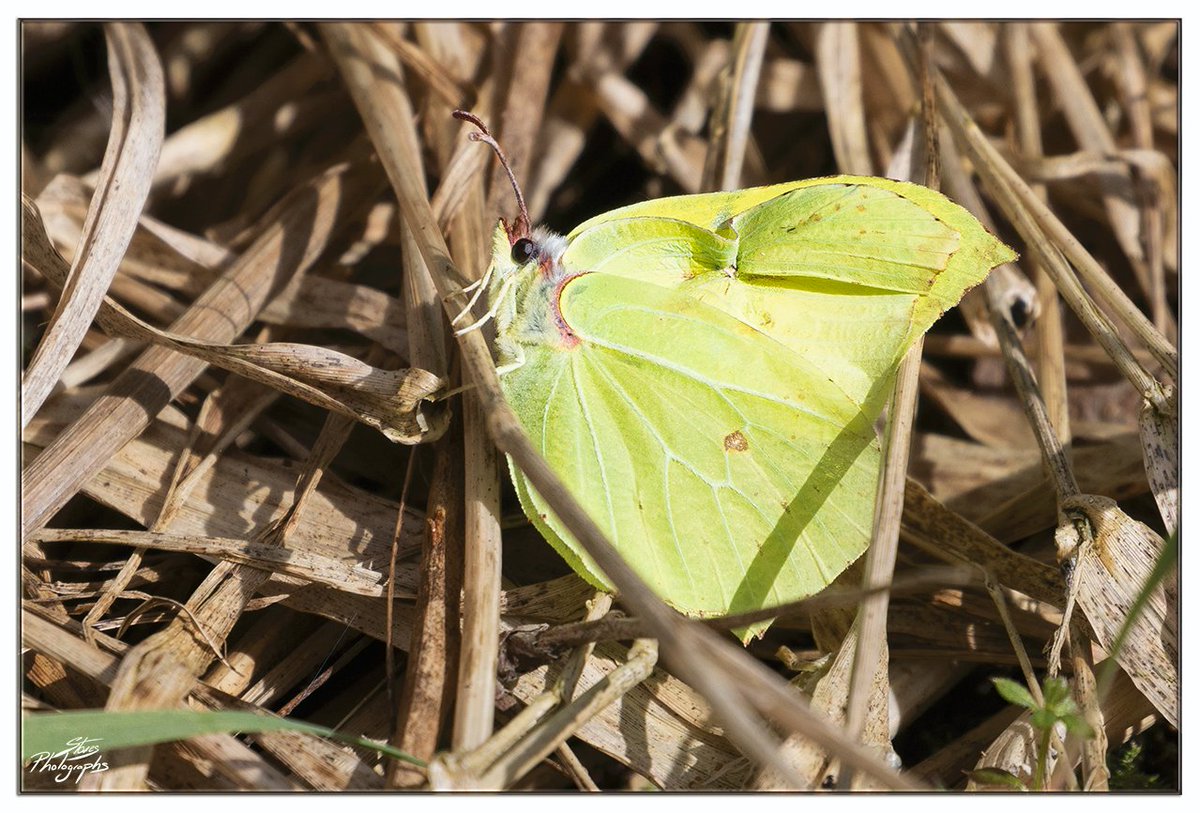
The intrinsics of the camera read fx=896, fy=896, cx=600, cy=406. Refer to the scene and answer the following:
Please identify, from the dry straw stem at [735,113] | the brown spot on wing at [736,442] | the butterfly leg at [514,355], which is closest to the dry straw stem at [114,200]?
the butterfly leg at [514,355]

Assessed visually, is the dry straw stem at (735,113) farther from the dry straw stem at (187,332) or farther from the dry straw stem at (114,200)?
the dry straw stem at (114,200)

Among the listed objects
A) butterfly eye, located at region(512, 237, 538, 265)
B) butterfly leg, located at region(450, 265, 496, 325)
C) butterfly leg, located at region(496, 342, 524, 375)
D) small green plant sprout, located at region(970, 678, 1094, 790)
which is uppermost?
butterfly eye, located at region(512, 237, 538, 265)

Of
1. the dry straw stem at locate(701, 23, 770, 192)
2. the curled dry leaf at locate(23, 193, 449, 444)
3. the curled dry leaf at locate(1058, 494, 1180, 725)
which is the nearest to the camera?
the curled dry leaf at locate(1058, 494, 1180, 725)

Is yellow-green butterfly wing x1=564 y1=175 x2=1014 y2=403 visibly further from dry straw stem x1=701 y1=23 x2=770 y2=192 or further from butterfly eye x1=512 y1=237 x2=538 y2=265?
dry straw stem x1=701 y1=23 x2=770 y2=192

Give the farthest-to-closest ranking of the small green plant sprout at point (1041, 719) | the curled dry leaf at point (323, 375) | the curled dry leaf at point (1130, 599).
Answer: the curled dry leaf at point (323, 375) → the curled dry leaf at point (1130, 599) → the small green plant sprout at point (1041, 719)

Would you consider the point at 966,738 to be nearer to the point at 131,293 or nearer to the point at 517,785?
the point at 517,785

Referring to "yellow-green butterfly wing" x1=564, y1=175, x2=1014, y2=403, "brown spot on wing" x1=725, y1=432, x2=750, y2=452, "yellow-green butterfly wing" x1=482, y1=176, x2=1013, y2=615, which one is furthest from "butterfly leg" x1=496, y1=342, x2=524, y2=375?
"brown spot on wing" x1=725, y1=432, x2=750, y2=452

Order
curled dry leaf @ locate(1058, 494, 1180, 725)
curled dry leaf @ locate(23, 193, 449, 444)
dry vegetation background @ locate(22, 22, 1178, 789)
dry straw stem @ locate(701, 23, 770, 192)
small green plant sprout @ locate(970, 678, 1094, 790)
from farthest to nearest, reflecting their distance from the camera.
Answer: dry straw stem @ locate(701, 23, 770, 192)
curled dry leaf @ locate(23, 193, 449, 444)
curled dry leaf @ locate(1058, 494, 1180, 725)
dry vegetation background @ locate(22, 22, 1178, 789)
small green plant sprout @ locate(970, 678, 1094, 790)
